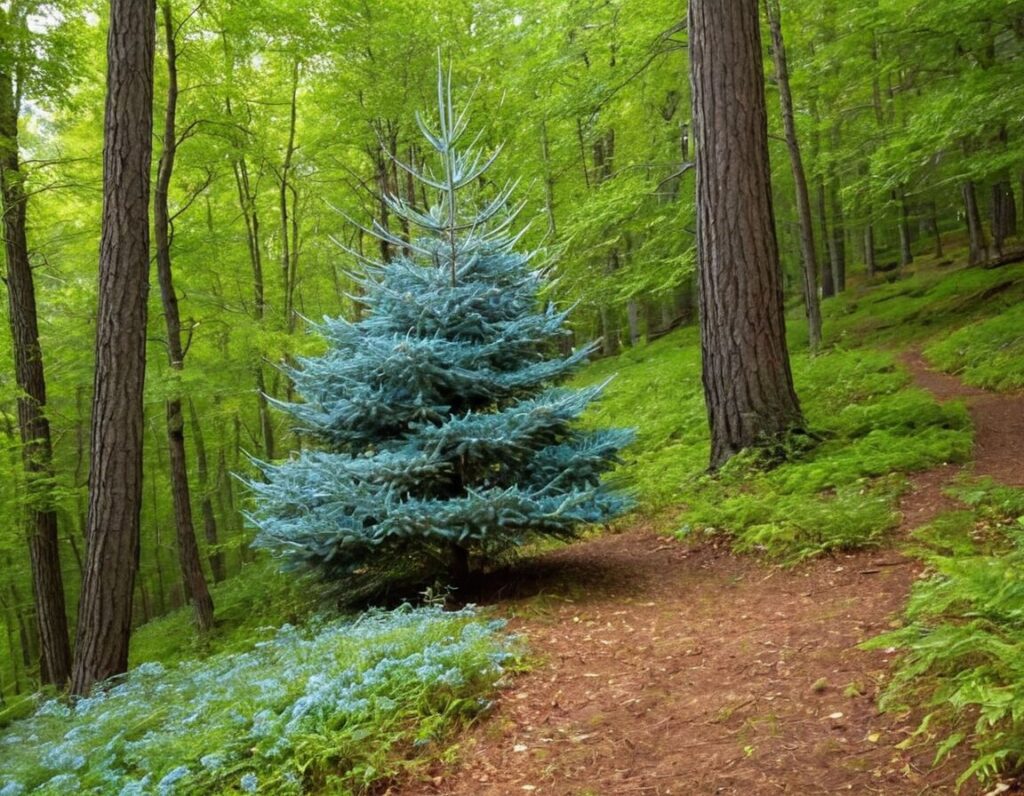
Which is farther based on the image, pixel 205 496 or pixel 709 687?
pixel 205 496

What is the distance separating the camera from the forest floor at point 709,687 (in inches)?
95.7

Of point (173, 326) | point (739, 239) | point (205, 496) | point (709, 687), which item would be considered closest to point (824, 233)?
point (739, 239)

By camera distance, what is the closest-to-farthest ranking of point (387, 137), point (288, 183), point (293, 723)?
point (293, 723)
point (387, 137)
point (288, 183)

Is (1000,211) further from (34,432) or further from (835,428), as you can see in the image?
(34,432)

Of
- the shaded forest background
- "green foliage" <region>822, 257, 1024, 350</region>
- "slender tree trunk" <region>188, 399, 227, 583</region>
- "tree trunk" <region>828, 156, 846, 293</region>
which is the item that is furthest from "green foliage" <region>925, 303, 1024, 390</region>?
"slender tree trunk" <region>188, 399, 227, 583</region>

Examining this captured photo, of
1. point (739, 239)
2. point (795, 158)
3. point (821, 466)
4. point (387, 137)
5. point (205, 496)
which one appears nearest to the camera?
point (821, 466)

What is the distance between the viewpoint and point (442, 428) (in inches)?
196

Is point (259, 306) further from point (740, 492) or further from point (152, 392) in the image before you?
point (740, 492)

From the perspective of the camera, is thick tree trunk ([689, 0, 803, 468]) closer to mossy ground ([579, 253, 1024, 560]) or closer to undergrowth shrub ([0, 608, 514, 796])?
mossy ground ([579, 253, 1024, 560])

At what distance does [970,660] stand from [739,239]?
15.8 feet

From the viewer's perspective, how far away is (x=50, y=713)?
4719 mm

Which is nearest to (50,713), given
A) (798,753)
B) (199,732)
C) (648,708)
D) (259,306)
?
(199,732)

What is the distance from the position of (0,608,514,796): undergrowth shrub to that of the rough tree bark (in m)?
6.24

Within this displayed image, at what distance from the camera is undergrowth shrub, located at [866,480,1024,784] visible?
2041mm
